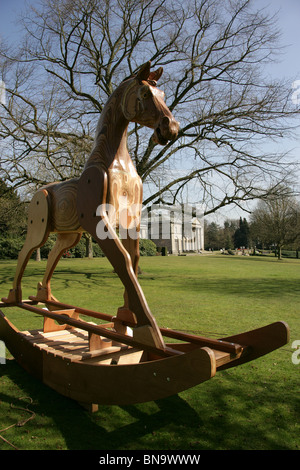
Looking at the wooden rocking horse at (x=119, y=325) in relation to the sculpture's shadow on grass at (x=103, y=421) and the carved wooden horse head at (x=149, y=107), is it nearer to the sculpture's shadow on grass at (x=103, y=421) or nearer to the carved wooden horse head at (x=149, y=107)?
the carved wooden horse head at (x=149, y=107)

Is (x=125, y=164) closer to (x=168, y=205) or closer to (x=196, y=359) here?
(x=196, y=359)

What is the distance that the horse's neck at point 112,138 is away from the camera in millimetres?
3406

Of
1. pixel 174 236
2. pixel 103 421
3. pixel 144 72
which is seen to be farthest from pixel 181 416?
pixel 174 236

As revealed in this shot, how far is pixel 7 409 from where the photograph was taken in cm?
319

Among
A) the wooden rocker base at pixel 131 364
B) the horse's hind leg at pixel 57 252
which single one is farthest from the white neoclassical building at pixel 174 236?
the wooden rocker base at pixel 131 364

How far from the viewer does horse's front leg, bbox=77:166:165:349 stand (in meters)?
2.81

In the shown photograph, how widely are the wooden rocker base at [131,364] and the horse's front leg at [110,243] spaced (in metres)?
0.15

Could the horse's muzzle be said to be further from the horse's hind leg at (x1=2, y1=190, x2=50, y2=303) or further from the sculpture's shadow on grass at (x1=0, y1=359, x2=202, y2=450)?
the sculpture's shadow on grass at (x1=0, y1=359, x2=202, y2=450)

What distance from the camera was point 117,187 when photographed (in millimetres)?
3334

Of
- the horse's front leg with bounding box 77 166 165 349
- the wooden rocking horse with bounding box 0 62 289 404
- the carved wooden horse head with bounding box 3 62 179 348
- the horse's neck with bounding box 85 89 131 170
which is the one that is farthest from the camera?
the horse's neck with bounding box 85 89 131 170

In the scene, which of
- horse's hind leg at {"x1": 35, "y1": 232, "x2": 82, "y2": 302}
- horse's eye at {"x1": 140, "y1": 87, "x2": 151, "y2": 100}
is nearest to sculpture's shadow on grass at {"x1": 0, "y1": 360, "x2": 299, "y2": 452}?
horse's hind leg at {"x1": 35, "y1": 232, "x2": 82, "y2": 302}

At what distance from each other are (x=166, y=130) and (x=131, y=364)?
78.7 inches

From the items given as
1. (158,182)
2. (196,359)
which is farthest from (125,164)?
(158,182)
